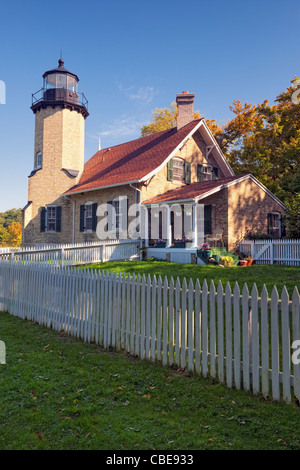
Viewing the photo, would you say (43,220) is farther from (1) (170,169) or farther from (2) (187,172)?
(2) (187,172)

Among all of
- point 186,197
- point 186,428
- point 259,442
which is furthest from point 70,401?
point 186,197

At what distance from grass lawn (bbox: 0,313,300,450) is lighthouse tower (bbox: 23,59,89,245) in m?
19.7

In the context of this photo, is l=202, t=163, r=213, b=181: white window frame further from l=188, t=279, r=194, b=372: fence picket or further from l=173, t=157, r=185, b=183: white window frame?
l=188, t=279, r=194, b=372: fence picket

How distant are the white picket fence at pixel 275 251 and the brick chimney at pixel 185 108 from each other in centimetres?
993

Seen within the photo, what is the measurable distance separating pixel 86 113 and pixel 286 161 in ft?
53.8

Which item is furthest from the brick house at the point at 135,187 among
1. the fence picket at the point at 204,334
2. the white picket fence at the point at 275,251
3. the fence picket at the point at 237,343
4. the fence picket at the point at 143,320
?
the fence picket at the point at 237,343

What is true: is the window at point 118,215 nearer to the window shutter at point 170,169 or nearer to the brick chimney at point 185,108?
the window shutter at point 170,169

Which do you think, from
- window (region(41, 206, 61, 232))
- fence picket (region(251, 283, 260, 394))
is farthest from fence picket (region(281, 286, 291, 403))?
window (region(41, 206, 61, 232))

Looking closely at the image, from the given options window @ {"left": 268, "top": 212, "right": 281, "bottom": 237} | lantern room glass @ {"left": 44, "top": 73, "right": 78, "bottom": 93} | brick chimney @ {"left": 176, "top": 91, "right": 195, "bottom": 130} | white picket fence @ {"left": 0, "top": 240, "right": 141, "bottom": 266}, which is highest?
lantern room glass @ {"left": 44, "top": 73, "right": 78, "bottom": 93}

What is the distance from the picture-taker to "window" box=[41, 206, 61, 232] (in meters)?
24.2

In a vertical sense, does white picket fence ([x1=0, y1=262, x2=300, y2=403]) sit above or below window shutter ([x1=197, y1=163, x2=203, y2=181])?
below

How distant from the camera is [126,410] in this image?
370 centimetres

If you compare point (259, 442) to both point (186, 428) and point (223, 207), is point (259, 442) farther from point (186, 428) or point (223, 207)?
point (223, 207)

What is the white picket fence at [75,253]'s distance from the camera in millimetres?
14906
